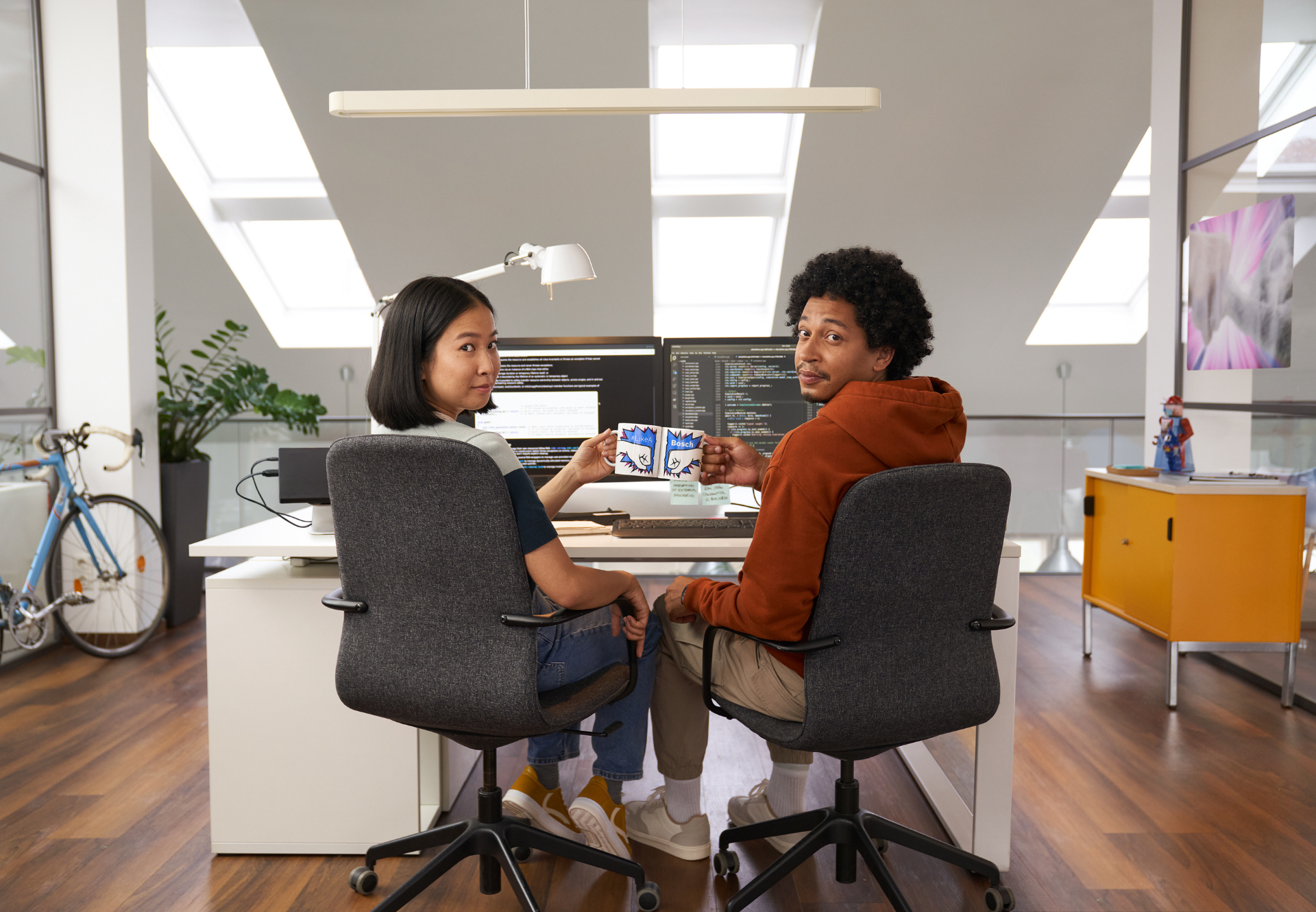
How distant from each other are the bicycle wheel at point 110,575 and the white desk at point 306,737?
186 centimetres

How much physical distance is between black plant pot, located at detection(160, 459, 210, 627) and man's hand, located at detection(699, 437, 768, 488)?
282cm

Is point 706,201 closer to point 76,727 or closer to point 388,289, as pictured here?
point 388,289

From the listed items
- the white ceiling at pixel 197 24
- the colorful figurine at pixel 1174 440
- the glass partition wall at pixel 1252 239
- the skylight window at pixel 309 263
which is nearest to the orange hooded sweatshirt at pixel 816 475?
the colorful figurine at pixel 1174 440

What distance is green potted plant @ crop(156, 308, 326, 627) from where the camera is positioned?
3.87 m

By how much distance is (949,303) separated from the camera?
20.4ft

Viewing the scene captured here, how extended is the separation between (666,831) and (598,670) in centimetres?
57

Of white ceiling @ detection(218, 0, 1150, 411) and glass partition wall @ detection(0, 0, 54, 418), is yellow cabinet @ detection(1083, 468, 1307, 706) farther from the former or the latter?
glass partition wall @ detection(0, 0, 54, 418)

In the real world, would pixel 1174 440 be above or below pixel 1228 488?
above

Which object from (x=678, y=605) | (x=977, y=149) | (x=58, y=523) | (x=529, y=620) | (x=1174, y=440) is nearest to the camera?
(x=529, y=620)

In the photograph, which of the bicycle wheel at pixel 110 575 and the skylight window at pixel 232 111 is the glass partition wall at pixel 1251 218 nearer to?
the bicycle wheel at pixel 110 575

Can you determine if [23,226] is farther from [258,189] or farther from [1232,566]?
[1232,566]

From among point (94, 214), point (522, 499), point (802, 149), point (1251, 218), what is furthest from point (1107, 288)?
point (522, 499)

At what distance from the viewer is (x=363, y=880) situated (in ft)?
5.95

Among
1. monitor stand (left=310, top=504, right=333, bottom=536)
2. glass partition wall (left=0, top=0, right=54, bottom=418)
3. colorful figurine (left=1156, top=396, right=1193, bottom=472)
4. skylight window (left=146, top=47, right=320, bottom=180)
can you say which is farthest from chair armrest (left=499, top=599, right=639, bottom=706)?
skylight window (left=146, top=47, right=320, bottom=180)
